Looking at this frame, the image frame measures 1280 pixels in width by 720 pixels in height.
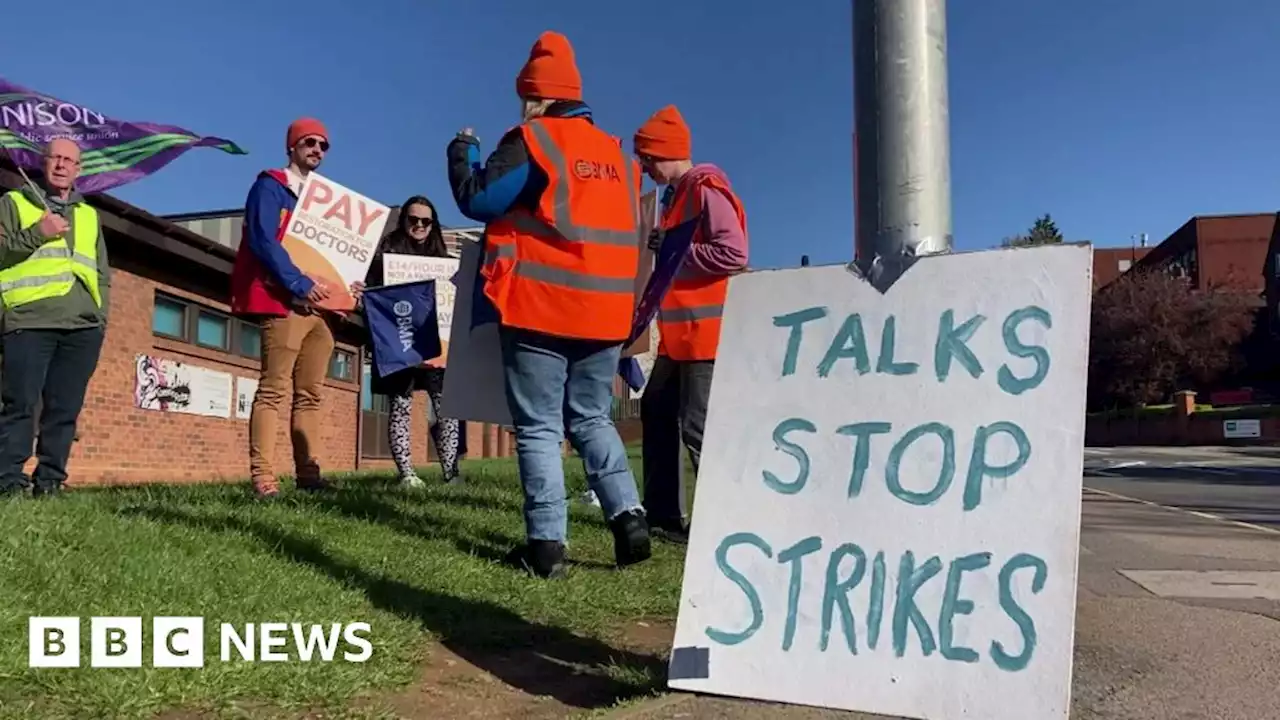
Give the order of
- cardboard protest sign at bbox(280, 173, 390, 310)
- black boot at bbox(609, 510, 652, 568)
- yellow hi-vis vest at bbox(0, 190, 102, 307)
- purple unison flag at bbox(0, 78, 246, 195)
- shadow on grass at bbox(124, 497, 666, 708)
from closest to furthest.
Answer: shadow on grass at bbox(124, 497, 666, 708)
black boot at bbox(609, 510, 652, 568)
yellow hi-vis vest at bbox(0, 190, 102, 307)
cardboard protest sign at bbox(280, 173, 390, 310)
purple unison flag at bbox(0, 78, 246, 195)

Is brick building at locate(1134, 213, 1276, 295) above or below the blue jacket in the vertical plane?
above

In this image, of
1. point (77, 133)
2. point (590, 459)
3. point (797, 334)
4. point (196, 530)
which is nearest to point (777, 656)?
point (797, 334)

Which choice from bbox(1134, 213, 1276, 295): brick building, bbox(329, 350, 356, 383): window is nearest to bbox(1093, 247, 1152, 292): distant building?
bbox(1134, 213, 1276, 295): brick building

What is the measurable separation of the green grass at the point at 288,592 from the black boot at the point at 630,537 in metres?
0.09

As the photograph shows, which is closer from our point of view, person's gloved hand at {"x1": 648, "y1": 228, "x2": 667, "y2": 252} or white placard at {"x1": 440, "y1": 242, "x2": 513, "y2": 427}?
white placard at {"x1": 440, "y1": 242, "x2": 513, "y2": 427}

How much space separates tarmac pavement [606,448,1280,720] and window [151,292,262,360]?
1041 cm

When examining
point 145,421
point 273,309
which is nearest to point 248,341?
point 145,421

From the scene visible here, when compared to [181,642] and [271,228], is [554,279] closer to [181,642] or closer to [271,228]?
[181,642]

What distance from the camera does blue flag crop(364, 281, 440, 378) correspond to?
584cm

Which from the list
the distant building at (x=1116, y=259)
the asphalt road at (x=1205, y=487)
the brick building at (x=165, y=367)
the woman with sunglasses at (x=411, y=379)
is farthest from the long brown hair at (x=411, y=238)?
the distant building at (x=1116, y=259)

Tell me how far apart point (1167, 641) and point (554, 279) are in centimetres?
232

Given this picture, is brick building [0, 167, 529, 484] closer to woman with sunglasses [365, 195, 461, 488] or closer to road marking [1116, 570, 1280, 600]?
woman with sunglasses [365, 195, 461, 488]

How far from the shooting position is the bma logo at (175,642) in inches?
98.9

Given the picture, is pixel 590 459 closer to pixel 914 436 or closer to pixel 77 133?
pixel 914 436
